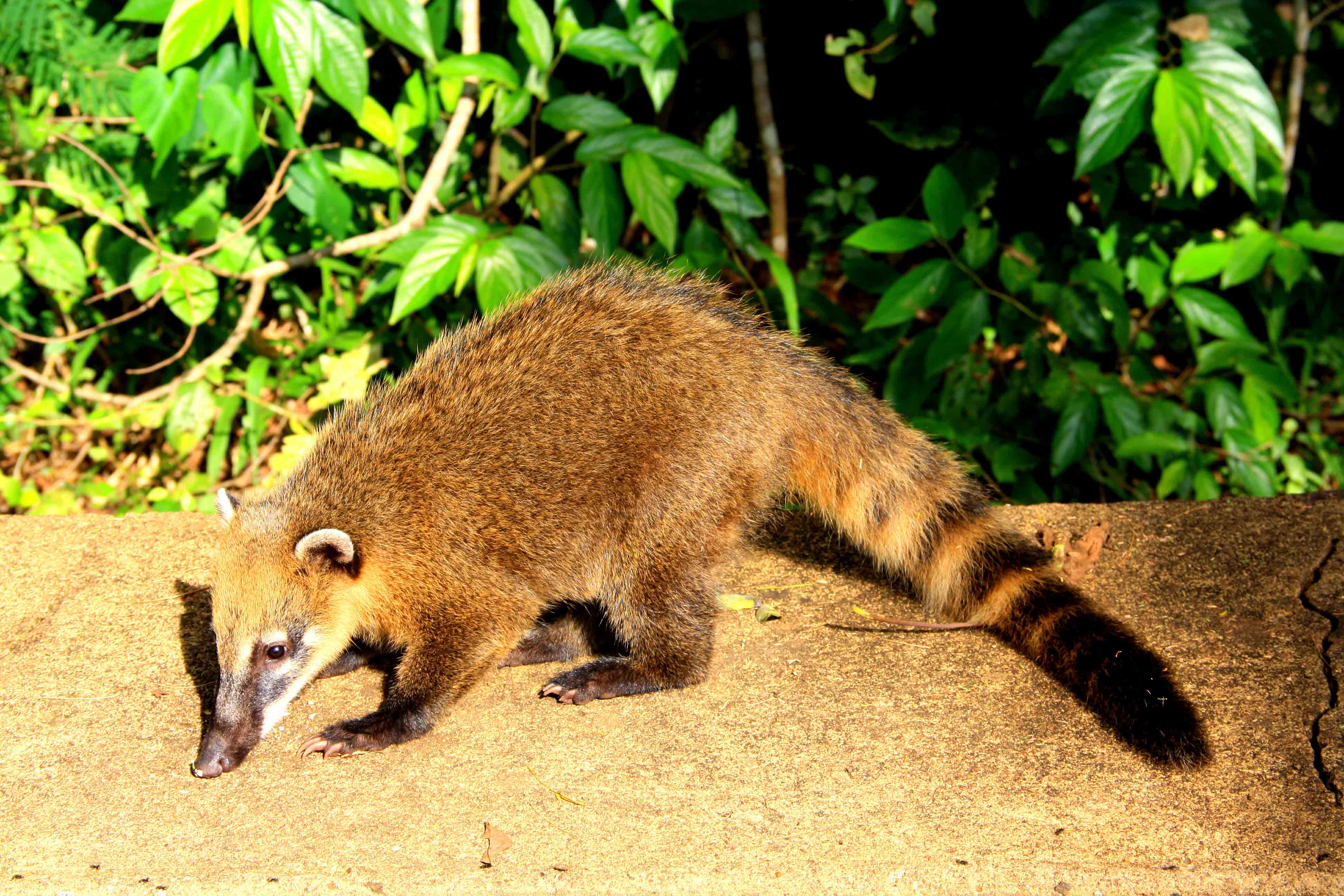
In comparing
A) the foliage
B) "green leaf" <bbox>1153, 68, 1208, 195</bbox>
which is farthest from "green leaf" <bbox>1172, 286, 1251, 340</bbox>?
"green leaf" <bbox>1153, 68, 1208, 195</bbox>

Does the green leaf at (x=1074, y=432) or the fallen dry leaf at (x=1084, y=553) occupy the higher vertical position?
the fallen dry leaf at (x=1084, y=553)

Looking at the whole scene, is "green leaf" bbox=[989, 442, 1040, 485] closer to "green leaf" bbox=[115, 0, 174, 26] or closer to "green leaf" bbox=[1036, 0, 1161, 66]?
"green leaf" bbox=[1036, 0, 1161, 66]

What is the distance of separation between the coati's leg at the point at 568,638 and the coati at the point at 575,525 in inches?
0.6

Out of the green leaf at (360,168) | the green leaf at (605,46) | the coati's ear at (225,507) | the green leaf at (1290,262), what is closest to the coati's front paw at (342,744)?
the coati's ear at (225,507)

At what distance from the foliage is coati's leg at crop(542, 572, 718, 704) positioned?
129 cm

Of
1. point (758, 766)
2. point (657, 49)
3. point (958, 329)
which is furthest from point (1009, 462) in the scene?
point (758, 766)

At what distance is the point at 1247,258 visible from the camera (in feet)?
16.4

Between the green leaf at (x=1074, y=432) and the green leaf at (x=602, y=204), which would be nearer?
the green leaf at (x=602, y=204)

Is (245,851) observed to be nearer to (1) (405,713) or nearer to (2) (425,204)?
(1) (405,713)

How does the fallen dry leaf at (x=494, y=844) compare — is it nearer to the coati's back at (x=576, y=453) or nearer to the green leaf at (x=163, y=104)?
the coati's back at (x=576, y=453)

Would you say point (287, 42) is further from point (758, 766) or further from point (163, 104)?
point (758, 766)

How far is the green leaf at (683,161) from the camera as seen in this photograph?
13.9 ft

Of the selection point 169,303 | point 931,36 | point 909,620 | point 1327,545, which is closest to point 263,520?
point 909,620

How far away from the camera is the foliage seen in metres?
4.21
